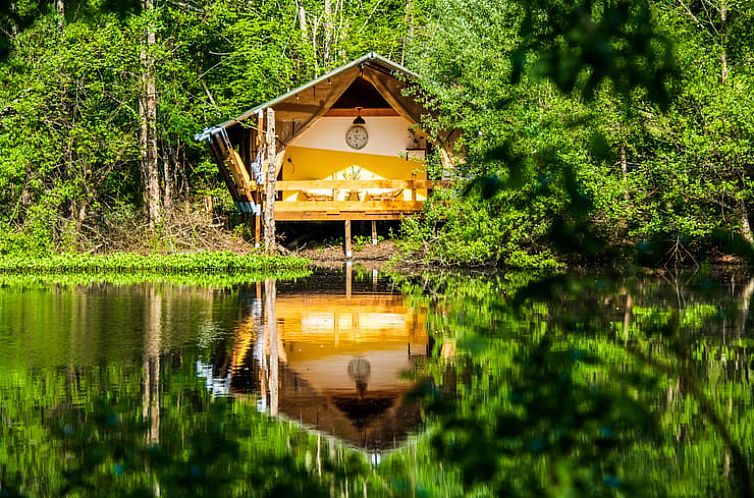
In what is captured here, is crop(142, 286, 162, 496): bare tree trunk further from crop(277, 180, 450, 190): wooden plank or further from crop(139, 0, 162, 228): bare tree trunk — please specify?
crop(139, 0, 162, 228): bare tree trunk

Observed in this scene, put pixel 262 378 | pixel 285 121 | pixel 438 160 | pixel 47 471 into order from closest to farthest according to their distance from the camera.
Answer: pixel 47 471
pixel 262 378
pixel 438 160
pixel 285 121

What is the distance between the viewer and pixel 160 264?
27.3m

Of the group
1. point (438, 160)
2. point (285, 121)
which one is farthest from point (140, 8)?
point (285, 121)

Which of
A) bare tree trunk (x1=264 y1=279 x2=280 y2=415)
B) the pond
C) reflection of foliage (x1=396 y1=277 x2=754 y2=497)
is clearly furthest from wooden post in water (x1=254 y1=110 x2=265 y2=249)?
reflection of foliage (x1=396 y1=277 x2=754 y2=497)

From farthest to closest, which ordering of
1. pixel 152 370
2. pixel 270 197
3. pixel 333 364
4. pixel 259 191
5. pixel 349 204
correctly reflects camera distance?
1. pixel 349 204
2. pixel 259 191
3. pixel 270 197
4. pixel 333 364
5. pixel 152 370

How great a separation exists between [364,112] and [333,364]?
23.2m

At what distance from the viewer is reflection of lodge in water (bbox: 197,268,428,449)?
8859mm

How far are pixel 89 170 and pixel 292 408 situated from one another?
84.6 feet

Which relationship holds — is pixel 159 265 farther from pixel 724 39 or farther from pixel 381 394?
pixel 381 394

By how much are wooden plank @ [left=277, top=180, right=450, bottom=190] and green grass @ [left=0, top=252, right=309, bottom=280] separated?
4.29 m

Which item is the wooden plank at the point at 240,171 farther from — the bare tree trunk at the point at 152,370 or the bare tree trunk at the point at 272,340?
the bare tree trunk at the point at 152,370

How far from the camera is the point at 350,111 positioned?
34.7 m

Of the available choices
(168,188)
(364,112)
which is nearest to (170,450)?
(364,112)

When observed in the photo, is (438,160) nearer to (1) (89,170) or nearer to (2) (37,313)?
(1) (89,170)
